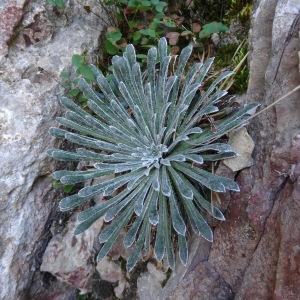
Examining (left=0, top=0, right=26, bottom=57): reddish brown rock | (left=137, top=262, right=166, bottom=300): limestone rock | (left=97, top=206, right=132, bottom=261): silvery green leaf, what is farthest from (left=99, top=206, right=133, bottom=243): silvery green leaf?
(left=0, top=0, right=26, bottom=57): reddish brown rock

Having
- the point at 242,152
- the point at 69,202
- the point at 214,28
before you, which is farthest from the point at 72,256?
the point at 214,28

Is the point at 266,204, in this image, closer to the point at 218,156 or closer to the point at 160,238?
the point at 218,156

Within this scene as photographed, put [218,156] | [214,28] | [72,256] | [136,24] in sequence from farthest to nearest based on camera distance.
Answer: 1. [136,24]
2. [72,256]
3. [214,28]
4. [218,156]

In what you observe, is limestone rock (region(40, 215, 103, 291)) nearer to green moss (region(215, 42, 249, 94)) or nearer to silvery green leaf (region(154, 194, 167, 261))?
silvery green leaf (region(154, 194, 167, 261))

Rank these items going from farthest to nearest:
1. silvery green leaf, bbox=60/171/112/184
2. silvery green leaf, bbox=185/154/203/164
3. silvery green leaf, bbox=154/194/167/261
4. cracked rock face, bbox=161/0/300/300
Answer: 1. silvery green leaf, bbox=60/171/112/184
2. silvery green leaf, bbox=154/194/167/261
3. silvery green leaf, bbox=185/154/203/164
4. cracked rock face, bbox=161/0/300/300

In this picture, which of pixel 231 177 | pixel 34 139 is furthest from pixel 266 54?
pixel 34 139

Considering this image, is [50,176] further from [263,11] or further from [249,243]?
[263,11]
